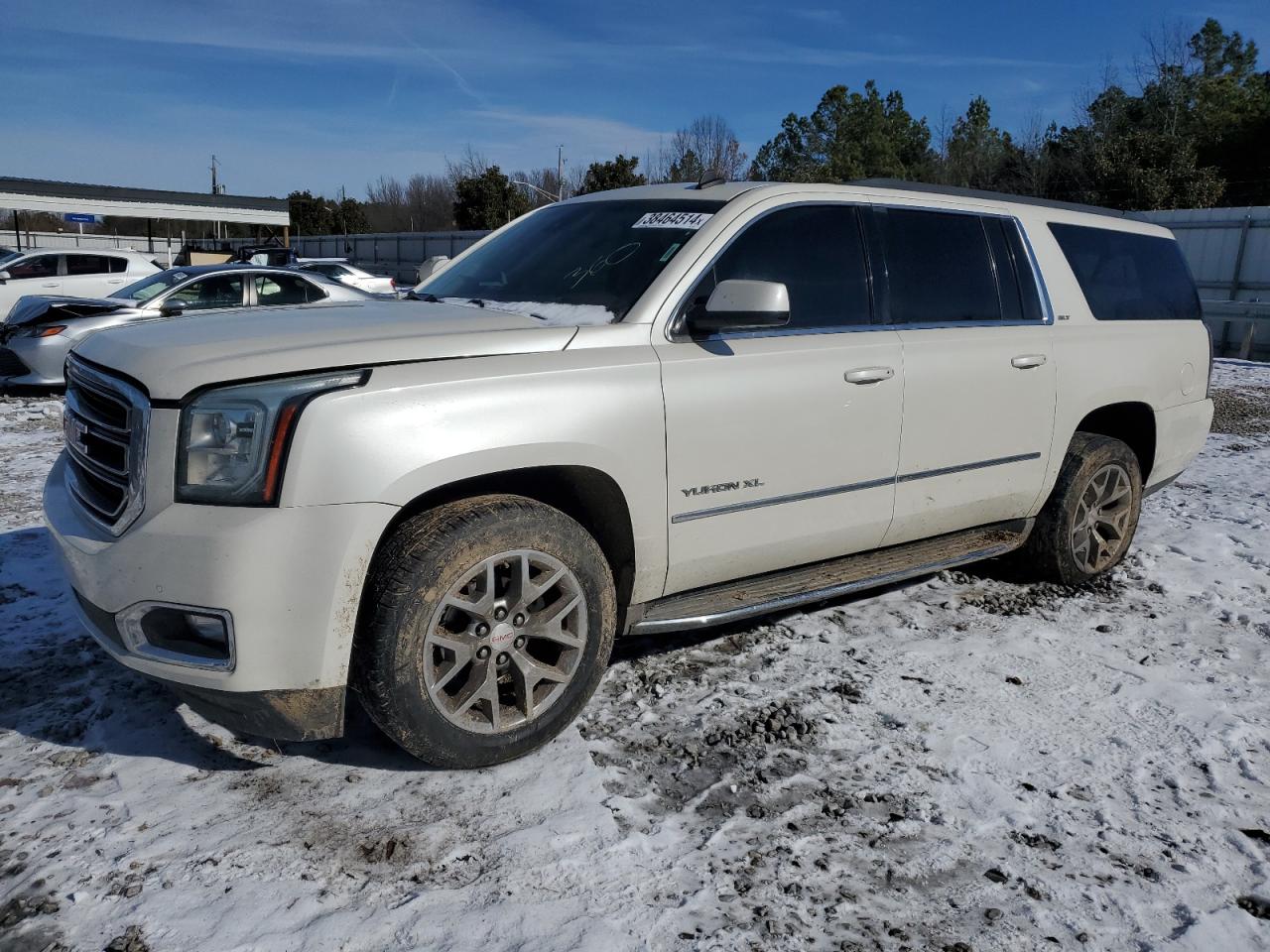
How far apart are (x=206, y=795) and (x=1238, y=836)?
3.16 meters

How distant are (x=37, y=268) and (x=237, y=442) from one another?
53.8 feet

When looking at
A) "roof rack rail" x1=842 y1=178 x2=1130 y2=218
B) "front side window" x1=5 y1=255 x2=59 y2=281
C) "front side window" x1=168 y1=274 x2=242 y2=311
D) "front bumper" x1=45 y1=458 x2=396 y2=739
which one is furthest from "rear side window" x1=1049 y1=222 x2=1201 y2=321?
"front side window" x1=5 y1=255 x2=59 y2=281

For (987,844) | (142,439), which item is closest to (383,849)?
(142,439)

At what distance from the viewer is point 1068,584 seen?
5.23 meters

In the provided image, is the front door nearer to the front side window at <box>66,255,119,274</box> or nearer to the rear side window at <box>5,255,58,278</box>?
the front side window at <box>66,255,119,274</box>

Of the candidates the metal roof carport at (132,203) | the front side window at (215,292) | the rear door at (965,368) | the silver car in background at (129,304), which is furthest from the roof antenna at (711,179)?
the metal roof carport at (132,203)

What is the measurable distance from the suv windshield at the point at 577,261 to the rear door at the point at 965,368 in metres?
1.01

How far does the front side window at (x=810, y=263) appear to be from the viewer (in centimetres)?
378

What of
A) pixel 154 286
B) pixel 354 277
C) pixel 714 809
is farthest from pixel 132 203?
pixel 714 809

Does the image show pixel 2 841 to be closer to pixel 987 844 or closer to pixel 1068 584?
pixel 987 844

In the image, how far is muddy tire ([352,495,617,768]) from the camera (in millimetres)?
2930

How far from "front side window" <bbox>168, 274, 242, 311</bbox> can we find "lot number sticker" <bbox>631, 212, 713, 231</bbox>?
912 cm

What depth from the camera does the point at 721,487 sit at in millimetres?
3568

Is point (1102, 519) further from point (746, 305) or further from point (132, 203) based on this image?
point (132, 203)
